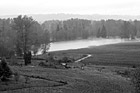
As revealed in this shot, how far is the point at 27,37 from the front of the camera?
2532 inches

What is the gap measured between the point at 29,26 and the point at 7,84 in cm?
4057

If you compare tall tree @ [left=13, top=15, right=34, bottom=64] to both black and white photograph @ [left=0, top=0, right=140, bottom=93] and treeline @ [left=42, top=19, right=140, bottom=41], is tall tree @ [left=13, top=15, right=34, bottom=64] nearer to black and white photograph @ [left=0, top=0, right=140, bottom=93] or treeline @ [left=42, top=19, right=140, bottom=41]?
black and white photograph @ [left=0, top=0, right=140, bottom=93]

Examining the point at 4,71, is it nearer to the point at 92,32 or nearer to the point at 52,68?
the point at 52,68

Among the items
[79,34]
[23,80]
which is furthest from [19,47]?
[79,34]

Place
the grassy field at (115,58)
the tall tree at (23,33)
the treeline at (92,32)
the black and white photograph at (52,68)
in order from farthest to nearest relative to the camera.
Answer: the treeline at (92,32) < the tall tree at (23,33) < the grassy field at (115,58) < the black and white photograph at (52,68)

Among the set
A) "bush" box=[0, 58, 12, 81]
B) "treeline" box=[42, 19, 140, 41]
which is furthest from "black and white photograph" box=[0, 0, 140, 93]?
"treeline" box=[42, 19, 140, 41]

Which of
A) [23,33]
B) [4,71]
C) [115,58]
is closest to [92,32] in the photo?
[115,58]

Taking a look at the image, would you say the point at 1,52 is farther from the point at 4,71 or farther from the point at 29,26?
the point at 4,71

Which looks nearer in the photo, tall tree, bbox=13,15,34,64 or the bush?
the bush


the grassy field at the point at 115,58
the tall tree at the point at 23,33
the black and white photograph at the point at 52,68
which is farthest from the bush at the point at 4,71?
the tall tree at the point at 23,33

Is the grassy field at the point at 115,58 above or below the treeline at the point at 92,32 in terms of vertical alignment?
below

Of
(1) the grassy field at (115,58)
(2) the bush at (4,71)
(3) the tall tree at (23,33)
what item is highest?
(3) the tall tree at (23,33)

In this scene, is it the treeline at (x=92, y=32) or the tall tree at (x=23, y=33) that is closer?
the tall tree at (x=23, y=33)

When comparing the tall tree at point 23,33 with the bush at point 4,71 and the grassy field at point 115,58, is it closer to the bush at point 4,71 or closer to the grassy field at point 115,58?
the grassy field at point 115,58
